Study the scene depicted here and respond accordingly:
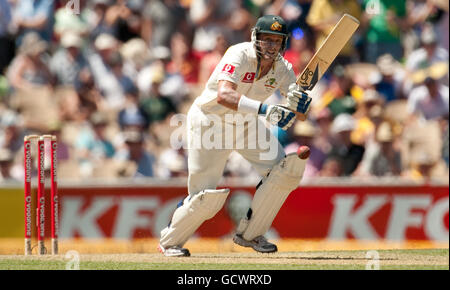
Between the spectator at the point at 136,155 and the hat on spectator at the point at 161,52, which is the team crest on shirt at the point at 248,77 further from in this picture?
the hat on spectator at the point at 161,52

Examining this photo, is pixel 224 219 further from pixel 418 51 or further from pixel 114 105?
pixel 418 51

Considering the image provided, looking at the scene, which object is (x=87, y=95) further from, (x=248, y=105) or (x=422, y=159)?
(x=248, y=105)

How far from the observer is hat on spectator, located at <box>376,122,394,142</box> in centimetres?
1114

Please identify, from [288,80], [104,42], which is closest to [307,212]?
[288,80]

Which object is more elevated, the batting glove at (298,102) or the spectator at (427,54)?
the spectator at (427,54)

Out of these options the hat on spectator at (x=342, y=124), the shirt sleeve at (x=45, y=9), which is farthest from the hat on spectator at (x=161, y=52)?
the hat on spectator at (x=342, y=124)

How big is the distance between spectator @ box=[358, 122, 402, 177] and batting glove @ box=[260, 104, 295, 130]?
305 centimetres

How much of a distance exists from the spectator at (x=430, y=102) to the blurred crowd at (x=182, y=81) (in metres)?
0.01

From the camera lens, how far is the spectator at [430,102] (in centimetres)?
1189

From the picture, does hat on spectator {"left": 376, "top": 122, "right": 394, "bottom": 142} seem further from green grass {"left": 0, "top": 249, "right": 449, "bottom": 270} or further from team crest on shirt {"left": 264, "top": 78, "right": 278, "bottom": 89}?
team crest on shirt {"left": 264, "top": 78, "right": 278, "bottom": 89}

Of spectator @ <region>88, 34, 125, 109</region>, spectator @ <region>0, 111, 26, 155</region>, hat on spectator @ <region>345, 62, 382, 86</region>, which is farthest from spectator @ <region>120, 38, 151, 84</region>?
hat on spectator @ <region>345, 62, 382, 86</region>

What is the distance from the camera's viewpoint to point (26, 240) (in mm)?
9008

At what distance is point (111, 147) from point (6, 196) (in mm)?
1981

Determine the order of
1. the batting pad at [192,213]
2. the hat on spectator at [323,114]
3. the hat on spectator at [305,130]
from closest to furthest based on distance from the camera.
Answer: the batting pad at [192,213] < the hat on spectator at [305,130] < the hat on spectator at [323,114]
